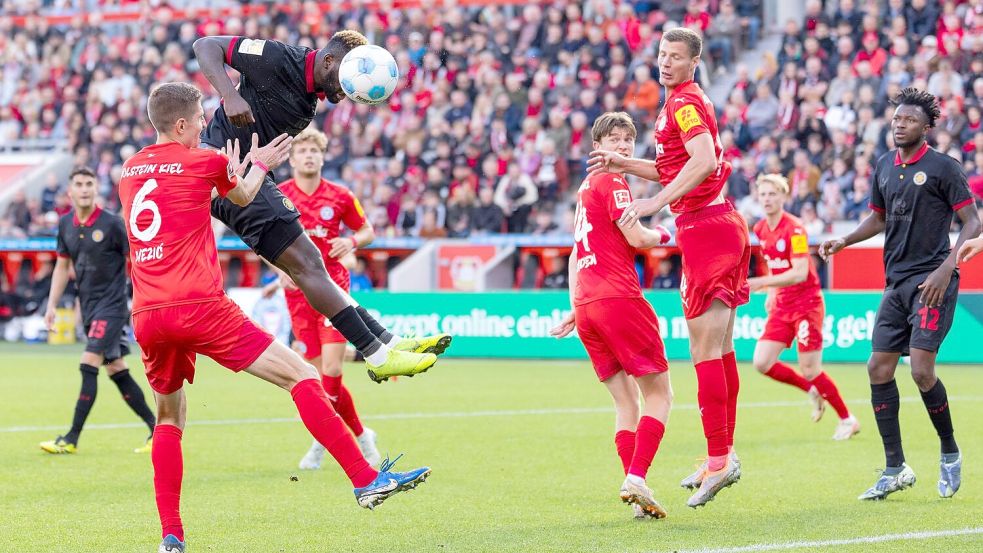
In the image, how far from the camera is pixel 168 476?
6.35 m

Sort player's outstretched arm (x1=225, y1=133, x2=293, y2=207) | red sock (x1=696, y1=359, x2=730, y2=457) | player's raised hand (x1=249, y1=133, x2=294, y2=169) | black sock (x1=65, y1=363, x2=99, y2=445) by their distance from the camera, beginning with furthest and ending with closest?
black sock (x1=65, y1=363, x2=99, y2=445), red sock (x1=696, y1=359, x2=730, y2=457), player's raised hand (x1=249, y1=133, x2=294, y2=169), player's outstretched arm (x1=225, y1=133, x2=293, y2=207)

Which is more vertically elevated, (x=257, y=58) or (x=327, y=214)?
(x=257, y=58)

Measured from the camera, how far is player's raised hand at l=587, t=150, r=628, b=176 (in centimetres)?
716

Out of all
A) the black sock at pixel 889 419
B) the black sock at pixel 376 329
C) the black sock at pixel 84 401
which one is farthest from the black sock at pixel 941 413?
the black sock at pixel 84 401

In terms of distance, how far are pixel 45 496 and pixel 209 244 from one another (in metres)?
2.83

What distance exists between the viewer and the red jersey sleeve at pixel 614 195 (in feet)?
23.9

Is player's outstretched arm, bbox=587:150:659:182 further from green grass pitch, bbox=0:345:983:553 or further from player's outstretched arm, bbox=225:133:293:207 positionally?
green grass pitch, bbox=0:345:983:553

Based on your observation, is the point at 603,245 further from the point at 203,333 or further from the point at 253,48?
the point at 203,333

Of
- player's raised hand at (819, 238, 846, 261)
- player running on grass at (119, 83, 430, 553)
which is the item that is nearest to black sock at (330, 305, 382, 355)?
player running on grass at (119, 83, 430, 553)

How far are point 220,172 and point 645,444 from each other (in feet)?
8.73

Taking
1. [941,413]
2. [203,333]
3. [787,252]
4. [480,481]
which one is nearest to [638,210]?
[203,333]

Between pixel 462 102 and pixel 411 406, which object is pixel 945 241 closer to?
pixel 411 406

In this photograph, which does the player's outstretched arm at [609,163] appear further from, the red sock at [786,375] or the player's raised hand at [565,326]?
the red sock at [786,375]

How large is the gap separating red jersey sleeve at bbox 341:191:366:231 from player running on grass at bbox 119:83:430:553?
3.78 metres
